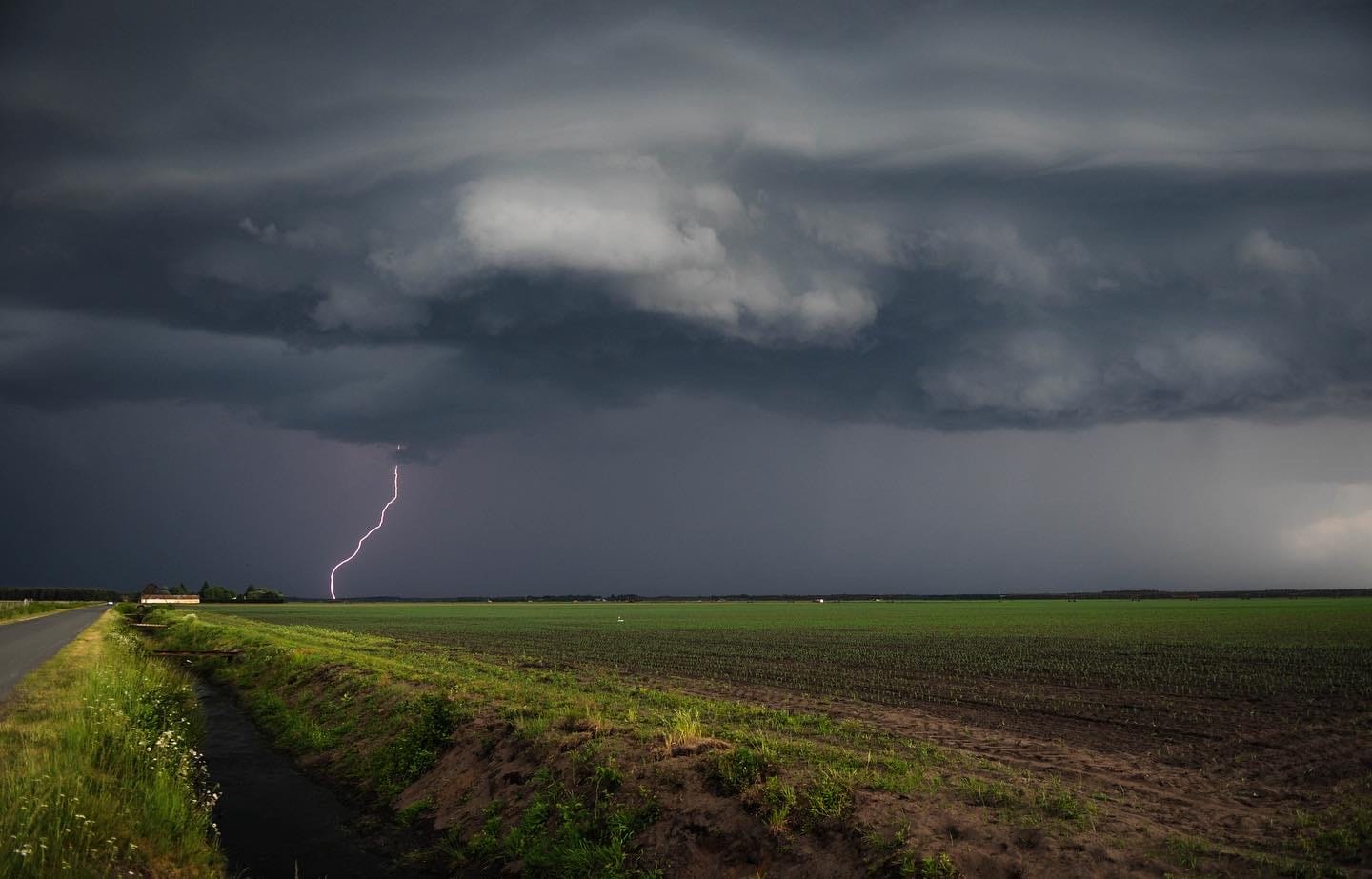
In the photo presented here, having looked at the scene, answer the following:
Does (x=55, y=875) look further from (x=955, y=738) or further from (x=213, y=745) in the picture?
(x=955, y=738)

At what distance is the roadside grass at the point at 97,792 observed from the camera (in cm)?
975

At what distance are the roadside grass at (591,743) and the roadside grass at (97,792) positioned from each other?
13.9ft

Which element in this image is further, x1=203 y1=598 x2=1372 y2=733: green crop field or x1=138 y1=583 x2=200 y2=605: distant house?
x1=138 y1=583 x2=200 y2=605: distant house

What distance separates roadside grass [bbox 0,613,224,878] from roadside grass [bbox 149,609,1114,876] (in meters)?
4.23

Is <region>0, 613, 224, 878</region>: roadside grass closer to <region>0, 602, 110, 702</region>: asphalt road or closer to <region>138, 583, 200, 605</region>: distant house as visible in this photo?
<region>0, 602, 110, 702</region>: asphalt road

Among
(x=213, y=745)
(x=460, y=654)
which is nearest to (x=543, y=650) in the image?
(x=460, y=654)

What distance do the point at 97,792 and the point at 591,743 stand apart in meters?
8.12

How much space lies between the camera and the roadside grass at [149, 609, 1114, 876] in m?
12.5

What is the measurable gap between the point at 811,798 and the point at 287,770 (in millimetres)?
15611

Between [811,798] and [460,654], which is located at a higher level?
[811,798]

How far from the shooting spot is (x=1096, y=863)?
9.66 m

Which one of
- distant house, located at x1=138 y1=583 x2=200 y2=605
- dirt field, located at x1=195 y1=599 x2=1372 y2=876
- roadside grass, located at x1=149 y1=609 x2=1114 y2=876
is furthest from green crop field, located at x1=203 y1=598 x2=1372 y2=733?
distant house, located at x1=138 y1=583 x2=200 y2=605

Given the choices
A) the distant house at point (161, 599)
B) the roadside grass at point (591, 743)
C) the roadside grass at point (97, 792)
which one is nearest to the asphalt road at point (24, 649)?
the roadside grass at point (97, 792)

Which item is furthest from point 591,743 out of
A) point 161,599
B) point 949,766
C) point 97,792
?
point 161,599
